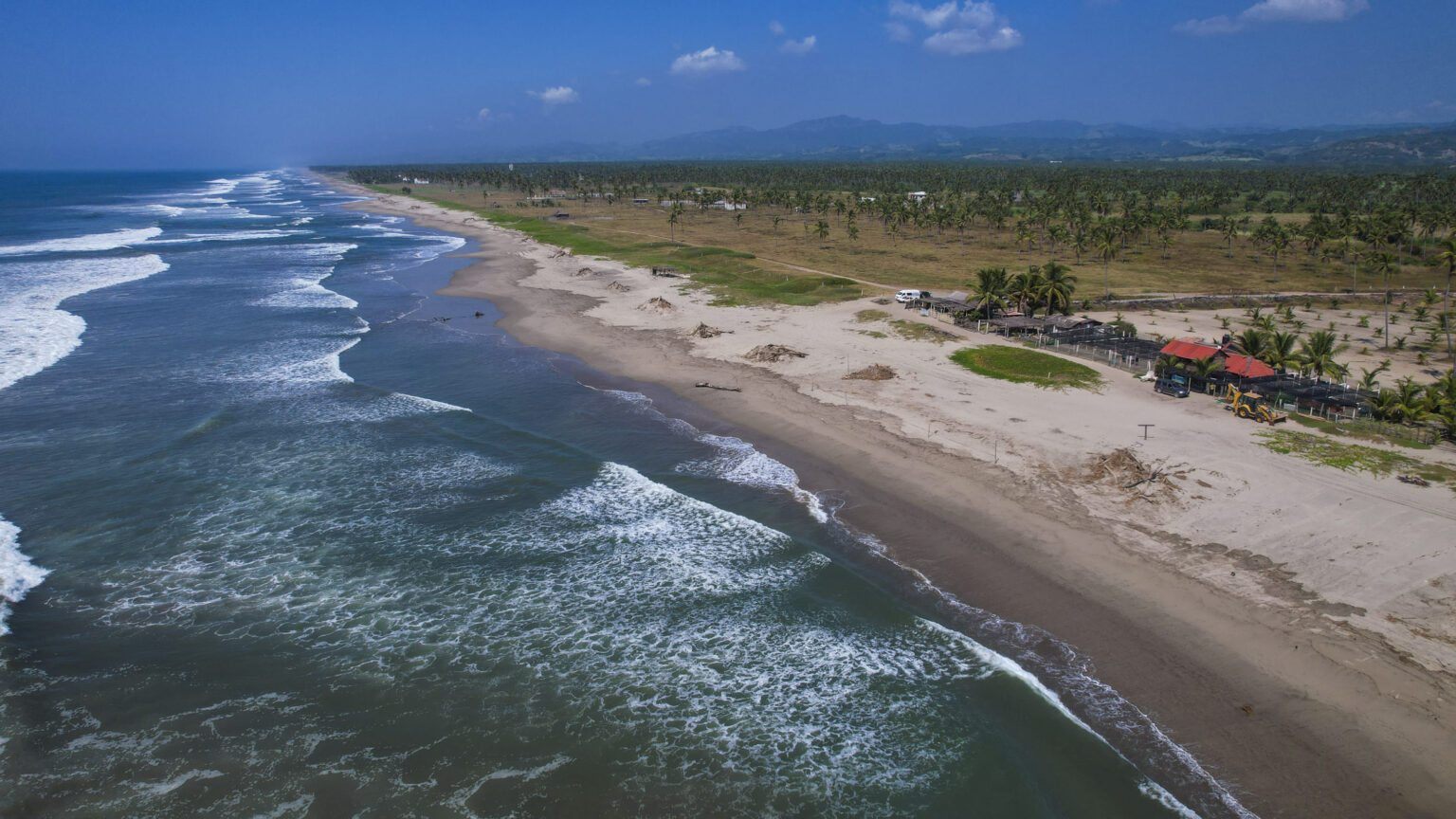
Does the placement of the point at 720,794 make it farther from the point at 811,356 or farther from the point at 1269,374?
the point at 1269,374

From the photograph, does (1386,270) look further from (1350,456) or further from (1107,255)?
(1350,456)

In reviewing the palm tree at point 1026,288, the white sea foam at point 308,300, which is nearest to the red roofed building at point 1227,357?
the palm tree at point 1026,288

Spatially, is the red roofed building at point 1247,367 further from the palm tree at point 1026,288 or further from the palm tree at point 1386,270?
the palm tree at point 1386,270

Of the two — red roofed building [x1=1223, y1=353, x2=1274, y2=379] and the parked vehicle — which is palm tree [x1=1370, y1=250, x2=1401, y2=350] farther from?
the parked vehicle

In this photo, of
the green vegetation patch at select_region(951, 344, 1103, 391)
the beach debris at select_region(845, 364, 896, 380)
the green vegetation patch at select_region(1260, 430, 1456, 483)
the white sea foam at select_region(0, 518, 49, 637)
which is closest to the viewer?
the white sea foam at select_region(0, 518, 49, 637)

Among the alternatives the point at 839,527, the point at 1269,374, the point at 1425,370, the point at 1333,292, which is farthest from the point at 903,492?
the point at 1333,292

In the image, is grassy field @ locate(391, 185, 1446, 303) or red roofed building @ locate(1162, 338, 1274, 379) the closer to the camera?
red roofed building @ locate(1162, 338, 1274, 379)

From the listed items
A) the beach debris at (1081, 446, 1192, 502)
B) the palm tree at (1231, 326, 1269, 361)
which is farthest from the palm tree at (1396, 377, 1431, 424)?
the beach debris at (1081, 446, 1192, 502)
